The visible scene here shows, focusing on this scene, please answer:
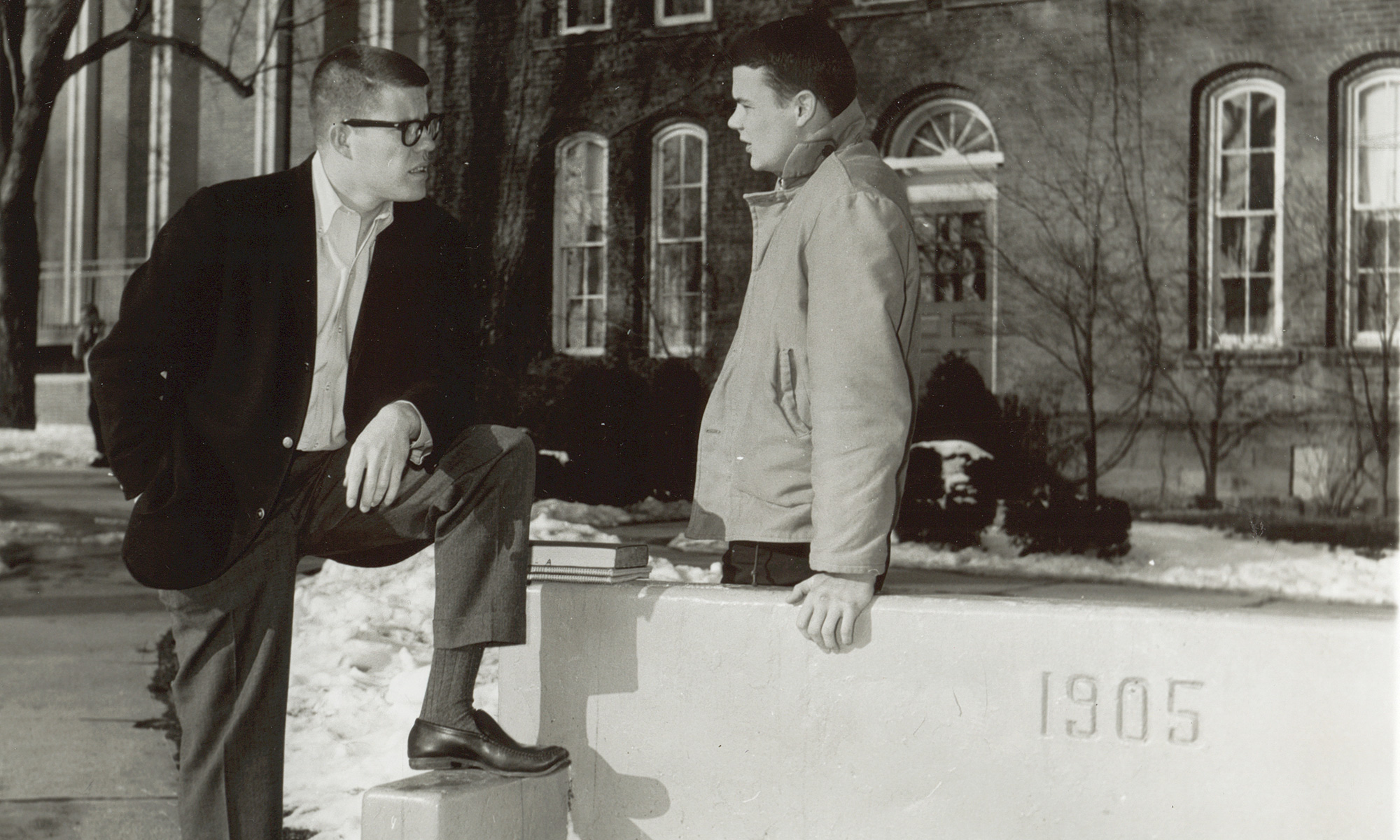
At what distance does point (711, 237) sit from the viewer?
9516 millimetres

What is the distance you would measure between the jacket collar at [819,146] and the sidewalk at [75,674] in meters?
2.03

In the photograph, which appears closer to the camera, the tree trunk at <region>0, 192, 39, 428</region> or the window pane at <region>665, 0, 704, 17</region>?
the tree trunk at <region>0, 192, 39, 428</region>

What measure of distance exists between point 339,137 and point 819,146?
0.88 m

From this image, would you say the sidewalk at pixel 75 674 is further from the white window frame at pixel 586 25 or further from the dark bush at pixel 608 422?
the white window frame at pixel 586 25

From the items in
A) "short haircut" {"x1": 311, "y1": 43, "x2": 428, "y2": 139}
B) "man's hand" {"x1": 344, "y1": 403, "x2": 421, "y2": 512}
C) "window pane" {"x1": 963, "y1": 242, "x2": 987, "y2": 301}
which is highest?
"window pane" {"x1": 963, "y1": 242, "x2": 987, "y2": 301}

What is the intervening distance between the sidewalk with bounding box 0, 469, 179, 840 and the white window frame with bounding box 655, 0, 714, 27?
4.67 m

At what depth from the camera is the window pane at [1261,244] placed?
948cm

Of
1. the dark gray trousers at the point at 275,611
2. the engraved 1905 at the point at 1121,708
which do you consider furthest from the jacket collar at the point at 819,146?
the engraved 1905 at the point at 1121,708

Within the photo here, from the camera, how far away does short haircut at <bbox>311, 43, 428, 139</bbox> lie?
8.32 ft

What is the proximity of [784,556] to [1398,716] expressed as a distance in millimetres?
986

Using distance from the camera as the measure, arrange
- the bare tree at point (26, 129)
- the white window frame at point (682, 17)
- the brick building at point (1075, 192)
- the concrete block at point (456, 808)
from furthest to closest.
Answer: the white window frame at point (682, 17), the brick building at point (1075, 192), the bare tree at point (26, 129), the concrete block at point (456, 808)

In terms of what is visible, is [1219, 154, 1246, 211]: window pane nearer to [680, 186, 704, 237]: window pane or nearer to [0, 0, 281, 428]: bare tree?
[680, 186, 704, 237]: window pane

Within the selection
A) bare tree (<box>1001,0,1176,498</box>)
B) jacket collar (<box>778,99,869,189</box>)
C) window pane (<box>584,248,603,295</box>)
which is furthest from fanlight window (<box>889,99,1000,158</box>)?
jacket collar (<box>778,99,869,189</box>)

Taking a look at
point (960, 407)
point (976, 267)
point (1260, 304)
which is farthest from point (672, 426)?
point (1260, 304)
